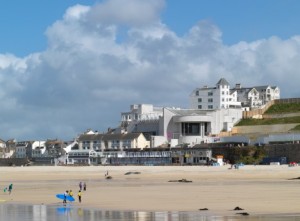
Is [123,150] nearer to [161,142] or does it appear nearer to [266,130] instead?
[161,142]

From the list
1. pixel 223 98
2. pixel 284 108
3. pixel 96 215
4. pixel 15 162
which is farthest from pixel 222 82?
pixel 96 215

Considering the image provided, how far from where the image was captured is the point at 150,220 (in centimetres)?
2375

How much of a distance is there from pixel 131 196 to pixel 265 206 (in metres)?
9.89

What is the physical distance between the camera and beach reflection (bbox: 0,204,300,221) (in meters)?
23.9

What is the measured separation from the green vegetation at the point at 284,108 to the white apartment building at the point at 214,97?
12.2 m

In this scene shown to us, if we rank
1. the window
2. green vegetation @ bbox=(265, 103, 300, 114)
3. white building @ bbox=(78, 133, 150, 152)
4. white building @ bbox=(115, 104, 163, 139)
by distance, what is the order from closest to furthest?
the window < white building @ bbox=(78, 133, 150, 152) < green vegetation @ bbox=(265, 103, 300, 114) < white building @ bbox=(115, 104, 163, 139)

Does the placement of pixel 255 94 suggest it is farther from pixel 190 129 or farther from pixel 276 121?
pixel 190 129

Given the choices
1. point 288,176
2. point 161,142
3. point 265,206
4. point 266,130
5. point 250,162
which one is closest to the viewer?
point 265,206

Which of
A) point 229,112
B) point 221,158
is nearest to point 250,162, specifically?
point 221,158

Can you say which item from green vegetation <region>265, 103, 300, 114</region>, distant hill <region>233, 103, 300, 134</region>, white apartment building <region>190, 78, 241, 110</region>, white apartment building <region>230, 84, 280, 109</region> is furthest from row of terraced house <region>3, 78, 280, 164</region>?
green vegetation <region>265, 103, 300, 114</region>

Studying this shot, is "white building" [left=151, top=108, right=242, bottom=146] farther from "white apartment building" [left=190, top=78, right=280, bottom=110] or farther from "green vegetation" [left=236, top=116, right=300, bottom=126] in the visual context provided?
"white apartment building" [left=190, top=78, right=280, bottom=110]

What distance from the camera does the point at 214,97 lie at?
120875 mm

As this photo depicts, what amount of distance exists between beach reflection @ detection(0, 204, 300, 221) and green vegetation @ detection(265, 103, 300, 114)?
80484mm

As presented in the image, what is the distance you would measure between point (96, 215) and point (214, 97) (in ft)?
316
